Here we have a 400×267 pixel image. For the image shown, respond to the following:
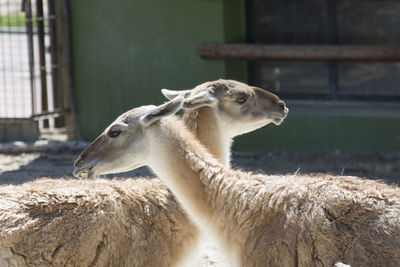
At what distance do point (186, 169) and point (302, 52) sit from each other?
4.89m

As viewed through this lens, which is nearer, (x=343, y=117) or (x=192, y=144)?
(x=192, y=144)

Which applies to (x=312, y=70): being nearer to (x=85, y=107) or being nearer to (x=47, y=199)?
(x=85, y=107)

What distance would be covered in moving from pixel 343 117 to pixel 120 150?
199 inches

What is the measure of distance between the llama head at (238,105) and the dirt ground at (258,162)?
226 centimetres

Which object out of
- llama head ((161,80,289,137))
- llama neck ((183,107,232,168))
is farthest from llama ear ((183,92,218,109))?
llama neck ((183,107,232,168))

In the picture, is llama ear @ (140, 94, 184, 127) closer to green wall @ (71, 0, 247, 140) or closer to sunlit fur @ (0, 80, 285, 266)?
sunlit fur @ (0, 80, 285, 266)

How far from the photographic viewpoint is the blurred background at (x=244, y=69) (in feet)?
32.2

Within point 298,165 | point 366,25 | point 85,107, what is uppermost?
point 366,25

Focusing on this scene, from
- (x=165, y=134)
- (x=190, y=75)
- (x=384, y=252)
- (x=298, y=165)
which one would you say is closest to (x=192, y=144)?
(x=165, y=134)

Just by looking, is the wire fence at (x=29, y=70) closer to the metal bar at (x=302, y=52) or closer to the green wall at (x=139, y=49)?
the green wall at (x=139, y=49)

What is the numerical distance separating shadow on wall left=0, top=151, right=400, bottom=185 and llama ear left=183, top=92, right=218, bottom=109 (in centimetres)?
262

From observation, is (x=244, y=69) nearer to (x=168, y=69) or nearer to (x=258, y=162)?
(x=168, y=69)

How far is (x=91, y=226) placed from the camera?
5.19 meters

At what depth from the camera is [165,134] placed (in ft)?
17.5
